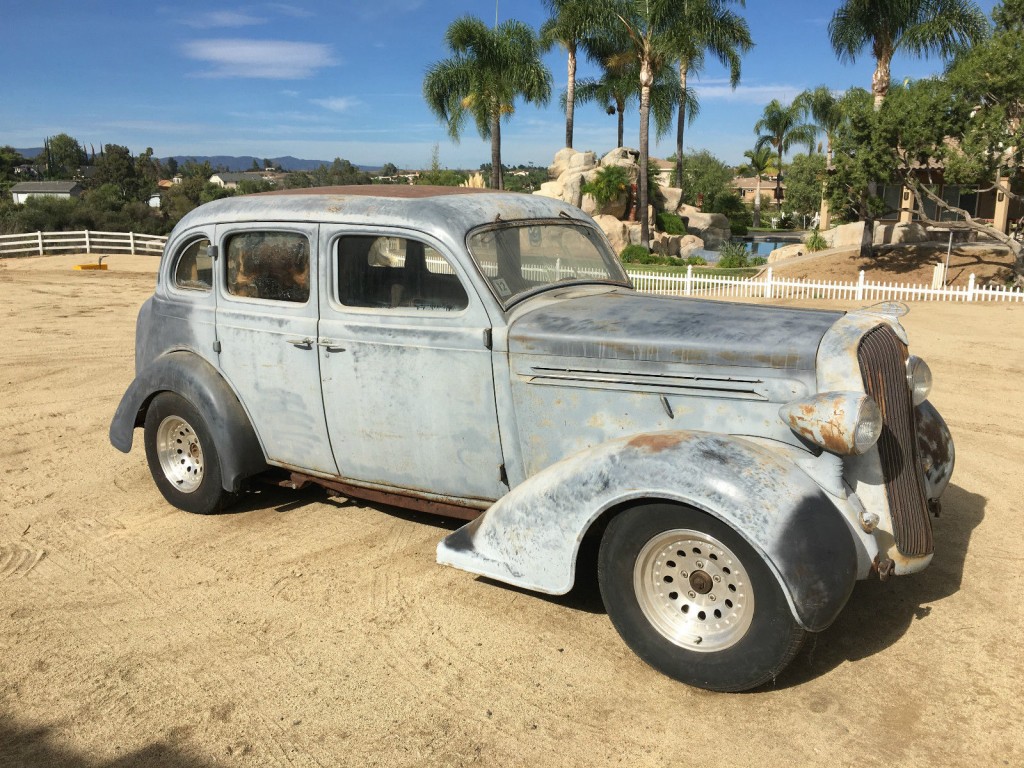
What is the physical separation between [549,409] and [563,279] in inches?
37.1

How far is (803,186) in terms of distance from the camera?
53688mm

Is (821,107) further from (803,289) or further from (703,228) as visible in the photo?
(803,289)

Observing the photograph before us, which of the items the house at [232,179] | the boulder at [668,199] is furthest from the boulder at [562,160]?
the house at [232,179]

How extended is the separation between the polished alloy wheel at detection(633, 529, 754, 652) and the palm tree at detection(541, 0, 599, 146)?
96.3 feet

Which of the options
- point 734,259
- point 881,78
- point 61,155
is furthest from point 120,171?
point 881,78

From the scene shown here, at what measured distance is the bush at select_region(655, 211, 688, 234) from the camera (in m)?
36.2

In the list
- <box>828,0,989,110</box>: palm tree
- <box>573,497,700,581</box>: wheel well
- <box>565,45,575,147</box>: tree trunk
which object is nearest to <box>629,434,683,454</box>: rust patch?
<box>573,497,700,581</box>: wheel well

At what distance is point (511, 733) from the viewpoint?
3014mm

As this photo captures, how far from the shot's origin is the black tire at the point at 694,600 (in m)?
3.05

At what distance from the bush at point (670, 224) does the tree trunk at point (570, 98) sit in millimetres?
6068

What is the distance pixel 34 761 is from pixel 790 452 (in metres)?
3.04

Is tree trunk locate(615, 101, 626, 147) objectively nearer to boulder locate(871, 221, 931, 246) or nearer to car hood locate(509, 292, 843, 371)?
boulder locate(871, 221, 931, 246)

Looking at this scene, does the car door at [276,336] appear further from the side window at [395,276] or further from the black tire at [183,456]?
the black tire at [183,456]

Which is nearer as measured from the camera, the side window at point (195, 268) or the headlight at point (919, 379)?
the headlight at point (919, 379)
